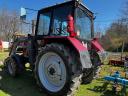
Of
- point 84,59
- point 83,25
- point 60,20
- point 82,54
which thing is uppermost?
point 60,20

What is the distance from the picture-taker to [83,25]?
7.11 metres

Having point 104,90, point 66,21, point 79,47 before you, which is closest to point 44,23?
point 66,21

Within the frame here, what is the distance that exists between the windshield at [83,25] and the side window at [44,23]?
1.11 metres

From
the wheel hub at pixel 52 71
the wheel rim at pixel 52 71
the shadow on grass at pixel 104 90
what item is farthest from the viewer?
the shadow on grass at pixel 104 90

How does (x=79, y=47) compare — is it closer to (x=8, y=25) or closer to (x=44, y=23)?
(x=44, y=23)

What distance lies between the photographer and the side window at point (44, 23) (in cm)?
728

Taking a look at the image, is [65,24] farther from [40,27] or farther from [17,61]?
[17,61]

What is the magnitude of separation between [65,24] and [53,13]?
2.18 feet

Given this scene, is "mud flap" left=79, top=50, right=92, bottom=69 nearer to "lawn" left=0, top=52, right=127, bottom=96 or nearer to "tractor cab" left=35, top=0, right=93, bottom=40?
"tractor cab" left=35, top=0, right=93, bottom=40

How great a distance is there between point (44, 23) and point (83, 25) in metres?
1.33

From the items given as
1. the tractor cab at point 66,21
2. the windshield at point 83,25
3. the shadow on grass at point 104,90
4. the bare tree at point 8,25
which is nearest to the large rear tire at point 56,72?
the tractor cab at point 66,21

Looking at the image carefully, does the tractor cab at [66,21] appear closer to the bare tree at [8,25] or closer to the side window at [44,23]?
the side window at [44,23]

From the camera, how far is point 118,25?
51.6 metres

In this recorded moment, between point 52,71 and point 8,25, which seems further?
point 8,25
